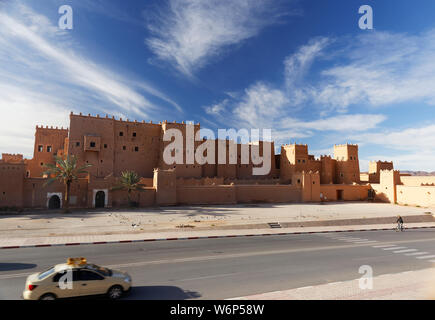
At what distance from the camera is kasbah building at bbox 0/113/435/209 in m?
31.1

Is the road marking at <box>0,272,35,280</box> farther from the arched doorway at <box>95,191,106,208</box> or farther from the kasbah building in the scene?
the arched doorway at <box>95,191,106,208</box>

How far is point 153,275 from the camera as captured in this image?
10.2m

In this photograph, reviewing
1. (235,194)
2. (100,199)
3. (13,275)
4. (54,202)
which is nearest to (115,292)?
(13,275)

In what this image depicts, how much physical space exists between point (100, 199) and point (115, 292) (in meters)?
25.9

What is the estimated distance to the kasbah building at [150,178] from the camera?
31.1 m

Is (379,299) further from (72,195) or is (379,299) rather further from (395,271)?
(72,195)

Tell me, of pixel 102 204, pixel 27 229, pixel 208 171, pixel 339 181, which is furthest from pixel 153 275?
pixel 339 181

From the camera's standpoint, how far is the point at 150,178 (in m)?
40.7

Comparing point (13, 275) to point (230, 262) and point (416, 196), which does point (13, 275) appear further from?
point (416, 196)

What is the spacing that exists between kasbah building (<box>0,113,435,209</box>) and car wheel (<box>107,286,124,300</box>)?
83.4ft

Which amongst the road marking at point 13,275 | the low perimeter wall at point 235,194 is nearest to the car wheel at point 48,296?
the road marking at point 13,275

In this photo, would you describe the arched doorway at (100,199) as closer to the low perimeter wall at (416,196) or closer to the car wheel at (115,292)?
the car wheel at (115,292)

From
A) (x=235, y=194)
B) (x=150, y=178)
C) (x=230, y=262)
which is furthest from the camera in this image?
(x=150, y=178)

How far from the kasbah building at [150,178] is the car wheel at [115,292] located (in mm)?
25413
